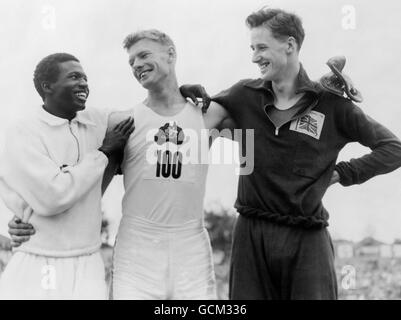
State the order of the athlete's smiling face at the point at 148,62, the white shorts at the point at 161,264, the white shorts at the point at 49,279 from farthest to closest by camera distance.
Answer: the athlete's smiling face at the point at 148,62, the white shorts at the point at 161,264, the white shorts at the point at 49,279

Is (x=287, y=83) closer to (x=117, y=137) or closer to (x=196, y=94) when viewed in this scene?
(x=196, y=94)

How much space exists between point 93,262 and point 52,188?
0.42 metres

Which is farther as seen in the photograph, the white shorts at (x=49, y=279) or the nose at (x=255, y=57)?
the nose at (x=255, y=57)

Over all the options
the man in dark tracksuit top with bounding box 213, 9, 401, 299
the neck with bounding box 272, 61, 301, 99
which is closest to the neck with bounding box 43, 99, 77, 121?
the man in dark tracksuit top with bounding box 213, 9, 401, 299

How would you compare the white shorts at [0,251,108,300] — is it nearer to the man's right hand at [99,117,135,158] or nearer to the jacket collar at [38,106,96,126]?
the man's right hand at [99,117,135,158]

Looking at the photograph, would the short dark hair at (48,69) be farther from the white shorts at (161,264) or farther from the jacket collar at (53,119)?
the white shorts at (161,264)

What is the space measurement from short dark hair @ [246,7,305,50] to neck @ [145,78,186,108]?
0.51 metres

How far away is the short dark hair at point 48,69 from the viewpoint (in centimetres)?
374

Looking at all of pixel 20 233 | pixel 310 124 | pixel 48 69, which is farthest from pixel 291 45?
pixel 20 233

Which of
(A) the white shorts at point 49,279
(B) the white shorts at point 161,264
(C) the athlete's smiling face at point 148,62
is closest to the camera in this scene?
(A) the white shorts at point 49,279

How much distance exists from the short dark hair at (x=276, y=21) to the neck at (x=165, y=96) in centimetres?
51

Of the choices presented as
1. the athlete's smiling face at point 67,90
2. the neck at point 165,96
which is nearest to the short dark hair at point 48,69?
the athlete's smiling face at point 67,90

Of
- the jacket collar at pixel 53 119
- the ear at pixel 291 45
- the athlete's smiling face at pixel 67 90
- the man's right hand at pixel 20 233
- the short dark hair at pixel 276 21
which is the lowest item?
the man's right hand at pixel 20 233

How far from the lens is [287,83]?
392 cm
